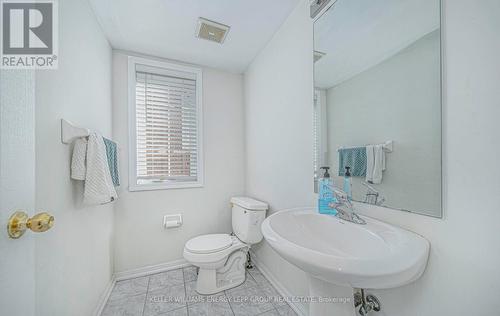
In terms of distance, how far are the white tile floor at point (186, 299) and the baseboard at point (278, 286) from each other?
0.11 ft

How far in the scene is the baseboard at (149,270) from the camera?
1.74m

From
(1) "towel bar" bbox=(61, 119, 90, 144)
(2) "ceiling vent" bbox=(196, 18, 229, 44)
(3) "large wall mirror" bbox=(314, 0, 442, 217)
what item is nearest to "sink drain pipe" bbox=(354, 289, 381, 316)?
(3) "large wall mirror" bbox=(314, 0, 442, 217)

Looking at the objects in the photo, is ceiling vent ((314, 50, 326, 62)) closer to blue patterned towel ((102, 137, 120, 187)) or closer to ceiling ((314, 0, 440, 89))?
ceiling ((314, 0, 440, 89))

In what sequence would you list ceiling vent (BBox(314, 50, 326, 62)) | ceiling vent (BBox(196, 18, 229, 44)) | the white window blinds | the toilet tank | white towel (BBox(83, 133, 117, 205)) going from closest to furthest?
white towel (BBox(83, 133, 117, 205)) → ceiling vent (BBox(314, 50, 326, 62)) → ceiling vent (BBox(196, 18, 229, 44)) → the toilet tank → the white window blinds

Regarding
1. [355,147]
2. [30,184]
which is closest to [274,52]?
[355,147]

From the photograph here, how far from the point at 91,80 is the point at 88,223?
955 millimetres

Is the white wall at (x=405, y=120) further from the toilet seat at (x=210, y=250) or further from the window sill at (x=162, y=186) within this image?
the window sill at (x=162, y=186)

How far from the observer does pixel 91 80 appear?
1.27 metres

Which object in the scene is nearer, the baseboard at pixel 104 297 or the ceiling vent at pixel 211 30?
the baseboard at pixel 104 297

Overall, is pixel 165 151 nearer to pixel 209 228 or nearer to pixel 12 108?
pixel 209 228

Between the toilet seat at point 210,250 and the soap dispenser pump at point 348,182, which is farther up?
the soap dispenser pump at point 348,182

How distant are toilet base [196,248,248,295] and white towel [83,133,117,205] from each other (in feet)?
3.21

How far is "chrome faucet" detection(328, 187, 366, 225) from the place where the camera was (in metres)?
Answer: 0.88

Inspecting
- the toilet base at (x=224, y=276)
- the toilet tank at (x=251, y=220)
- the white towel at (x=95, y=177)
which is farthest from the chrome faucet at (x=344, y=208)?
the white towel at (x=95, y=177)
